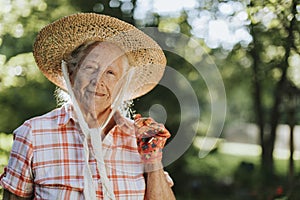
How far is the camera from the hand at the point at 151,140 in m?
1.60

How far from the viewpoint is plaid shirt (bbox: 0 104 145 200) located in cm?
154

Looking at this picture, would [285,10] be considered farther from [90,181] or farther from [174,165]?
[90,181]

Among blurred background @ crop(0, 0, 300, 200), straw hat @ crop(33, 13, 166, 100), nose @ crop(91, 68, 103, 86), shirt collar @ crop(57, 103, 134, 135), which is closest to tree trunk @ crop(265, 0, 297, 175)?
blurred background @ crop(0, 0, 300, 200)

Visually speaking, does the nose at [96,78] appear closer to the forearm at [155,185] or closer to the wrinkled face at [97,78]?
the wrinkled face at [97,78]

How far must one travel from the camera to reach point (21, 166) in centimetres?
154

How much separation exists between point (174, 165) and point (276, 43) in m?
1.09

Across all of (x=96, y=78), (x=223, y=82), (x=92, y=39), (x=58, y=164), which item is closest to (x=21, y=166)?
(x=58, y=164)

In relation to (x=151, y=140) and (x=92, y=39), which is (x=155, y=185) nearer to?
(x=151, y=140)

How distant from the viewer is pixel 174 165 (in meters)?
3.57

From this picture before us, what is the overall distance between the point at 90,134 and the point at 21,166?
23 cm

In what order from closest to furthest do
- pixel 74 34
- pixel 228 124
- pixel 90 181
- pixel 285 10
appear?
pixel 90 181
pixel 74 34
pixel 285 10
pixel 228 124

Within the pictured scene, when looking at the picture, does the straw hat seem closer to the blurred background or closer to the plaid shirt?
the plaid shirt

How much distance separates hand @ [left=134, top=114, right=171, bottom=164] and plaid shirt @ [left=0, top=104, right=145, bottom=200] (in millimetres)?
55

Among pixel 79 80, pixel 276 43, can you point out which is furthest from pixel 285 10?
pixel 79 80
